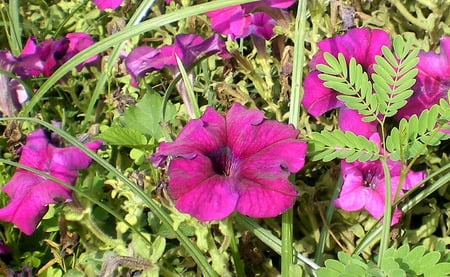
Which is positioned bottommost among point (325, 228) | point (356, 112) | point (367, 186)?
point (325, 228)

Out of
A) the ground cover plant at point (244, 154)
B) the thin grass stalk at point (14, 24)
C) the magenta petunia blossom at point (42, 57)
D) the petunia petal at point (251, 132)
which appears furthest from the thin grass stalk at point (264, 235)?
the thin grass stalk at point (14, 24)

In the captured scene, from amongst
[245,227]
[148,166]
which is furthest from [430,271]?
[148,166]

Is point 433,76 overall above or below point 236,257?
above

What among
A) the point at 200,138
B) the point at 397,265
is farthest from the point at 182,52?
the point at 397,265

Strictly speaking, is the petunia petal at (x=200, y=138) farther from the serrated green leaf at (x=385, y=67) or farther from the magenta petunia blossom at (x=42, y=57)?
the magenta petunia blossom at (x=42, y=57)

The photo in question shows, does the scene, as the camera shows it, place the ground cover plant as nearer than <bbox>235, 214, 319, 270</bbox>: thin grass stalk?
Yes

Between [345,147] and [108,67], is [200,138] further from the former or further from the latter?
[108,67]

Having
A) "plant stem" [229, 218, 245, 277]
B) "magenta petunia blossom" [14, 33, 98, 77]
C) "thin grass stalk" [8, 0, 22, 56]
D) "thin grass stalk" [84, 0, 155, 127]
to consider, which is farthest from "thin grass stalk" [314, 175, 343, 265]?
"thin grass stalk" [8, 0, 22, 56]

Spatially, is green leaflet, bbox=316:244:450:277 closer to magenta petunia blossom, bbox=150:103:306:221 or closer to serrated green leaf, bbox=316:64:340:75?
magenta petunia blossom, bbox=150:103:306:221
